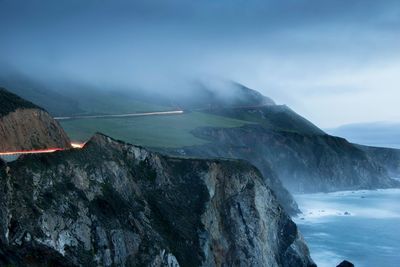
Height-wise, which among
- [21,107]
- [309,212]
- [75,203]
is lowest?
[309,212]

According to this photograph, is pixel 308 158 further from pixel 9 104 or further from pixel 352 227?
pixel 9 104

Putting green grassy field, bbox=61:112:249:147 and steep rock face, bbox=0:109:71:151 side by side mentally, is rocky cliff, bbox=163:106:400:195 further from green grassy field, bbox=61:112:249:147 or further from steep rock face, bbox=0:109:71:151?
steep rock face, bbox=0:109:71:151

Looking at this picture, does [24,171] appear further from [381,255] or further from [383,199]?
[383,199]

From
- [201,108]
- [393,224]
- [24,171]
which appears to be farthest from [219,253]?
[201,108]

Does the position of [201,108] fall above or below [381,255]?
above

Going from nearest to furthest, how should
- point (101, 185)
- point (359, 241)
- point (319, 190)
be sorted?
point (101, 185) → point (359, 241) → point (319, 190)

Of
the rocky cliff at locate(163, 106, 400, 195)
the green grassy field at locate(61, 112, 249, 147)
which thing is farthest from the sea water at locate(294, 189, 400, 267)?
the green grassy field at locate(61, 112, 249, 147)

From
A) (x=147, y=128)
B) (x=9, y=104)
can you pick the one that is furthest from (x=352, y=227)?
(x=9, y=104)
